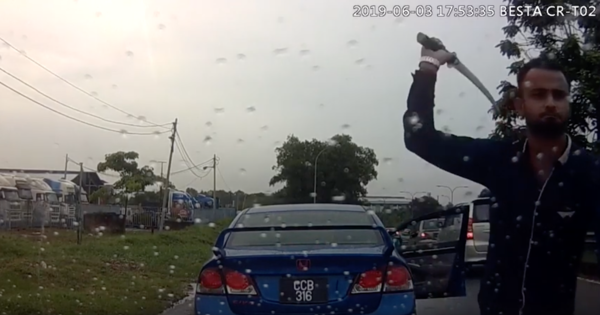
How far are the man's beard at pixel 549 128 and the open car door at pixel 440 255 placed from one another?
0.79 meters

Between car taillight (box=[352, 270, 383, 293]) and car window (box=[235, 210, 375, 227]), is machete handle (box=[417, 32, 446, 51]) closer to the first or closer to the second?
car window (box=[235, 210, 375, 227])

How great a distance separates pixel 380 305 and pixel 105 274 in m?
4.71

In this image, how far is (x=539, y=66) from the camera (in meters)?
4.80

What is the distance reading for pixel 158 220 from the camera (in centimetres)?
724

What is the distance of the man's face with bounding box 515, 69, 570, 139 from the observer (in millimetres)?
4664

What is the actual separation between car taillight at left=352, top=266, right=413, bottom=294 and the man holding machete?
0.57m

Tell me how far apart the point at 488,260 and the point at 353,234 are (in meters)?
0.90

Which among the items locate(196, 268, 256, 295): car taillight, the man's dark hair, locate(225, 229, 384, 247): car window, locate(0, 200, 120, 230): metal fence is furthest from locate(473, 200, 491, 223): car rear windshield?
locate(0, 200, 120, 230): metal fence

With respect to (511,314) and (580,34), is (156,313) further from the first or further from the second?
(580,34)

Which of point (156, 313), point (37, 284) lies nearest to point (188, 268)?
point (156, 313)

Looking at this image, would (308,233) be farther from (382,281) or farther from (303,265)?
(382,281)

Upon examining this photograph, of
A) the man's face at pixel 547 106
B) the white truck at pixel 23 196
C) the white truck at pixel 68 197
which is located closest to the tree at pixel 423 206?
the man's face at pixel 547 106

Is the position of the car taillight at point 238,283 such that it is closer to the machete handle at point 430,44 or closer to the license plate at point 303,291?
the license plate at point 303,291

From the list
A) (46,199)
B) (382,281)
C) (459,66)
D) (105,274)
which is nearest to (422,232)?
(382,281)
